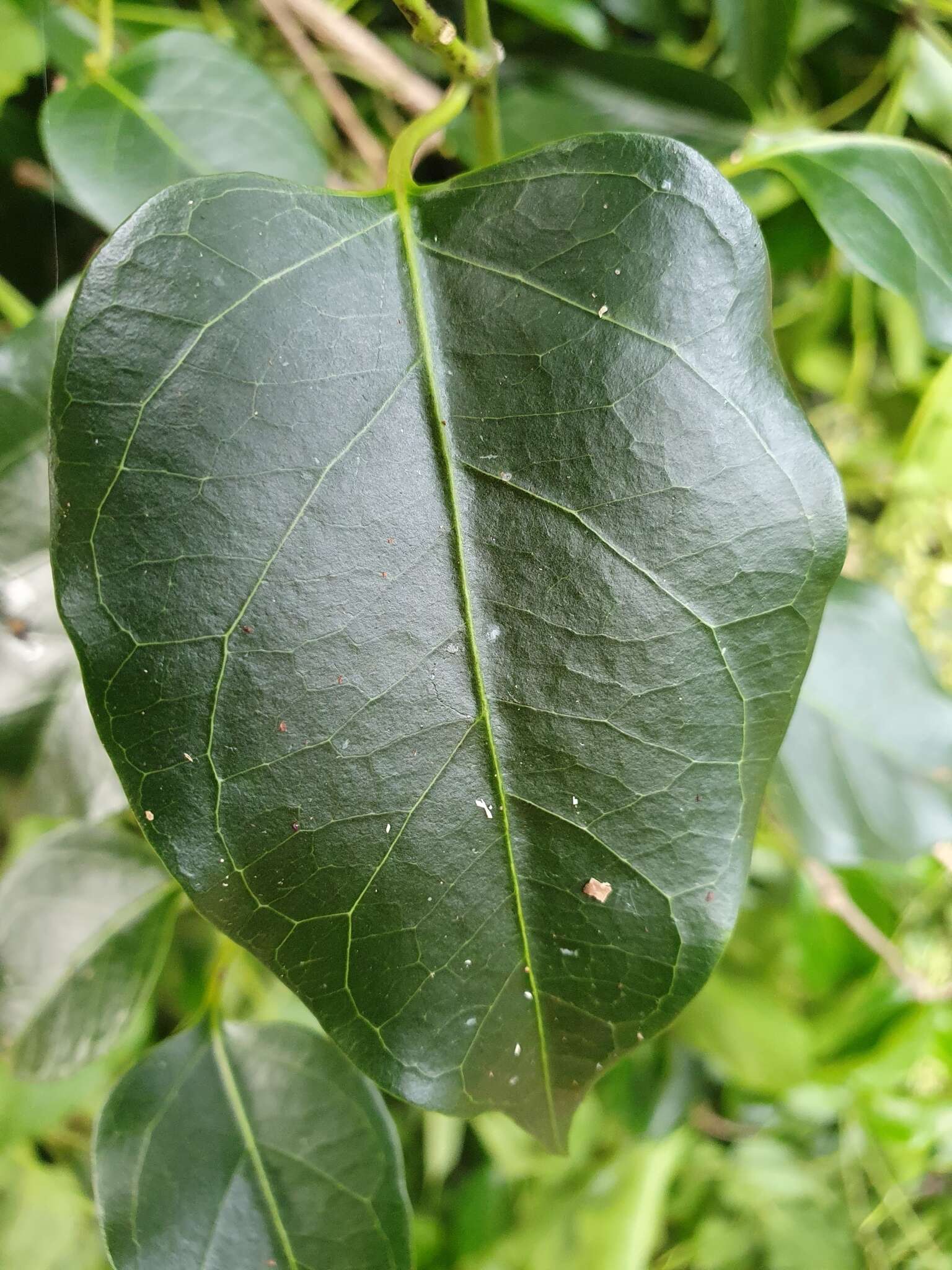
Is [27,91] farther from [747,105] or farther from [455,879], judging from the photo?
[455,879]

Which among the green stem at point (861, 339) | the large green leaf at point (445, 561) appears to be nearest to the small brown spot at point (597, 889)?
the large green leaf at point (445, 561)

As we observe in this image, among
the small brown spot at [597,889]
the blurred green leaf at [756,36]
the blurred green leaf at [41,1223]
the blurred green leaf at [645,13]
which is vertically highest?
the blurred green leaf at [645,13]

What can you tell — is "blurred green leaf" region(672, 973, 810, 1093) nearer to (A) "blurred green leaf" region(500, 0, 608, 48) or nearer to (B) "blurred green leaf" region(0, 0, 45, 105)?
(A) "blurred green leaf" region(500, 0, 608, 48)

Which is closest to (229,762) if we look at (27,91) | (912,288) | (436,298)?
(436,298)

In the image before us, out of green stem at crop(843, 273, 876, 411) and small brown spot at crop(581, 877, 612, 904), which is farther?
green stem at crop(843, 273, 876, 411)

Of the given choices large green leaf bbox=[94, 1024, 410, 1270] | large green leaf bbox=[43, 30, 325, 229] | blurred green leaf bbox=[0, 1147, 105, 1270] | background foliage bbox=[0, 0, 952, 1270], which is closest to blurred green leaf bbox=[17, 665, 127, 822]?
background foliage bbox=[0, 0, 952, 1270]

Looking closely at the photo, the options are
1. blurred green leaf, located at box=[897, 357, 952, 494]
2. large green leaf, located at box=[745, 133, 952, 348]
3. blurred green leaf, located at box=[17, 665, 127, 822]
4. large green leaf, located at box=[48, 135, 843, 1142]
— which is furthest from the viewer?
blurred green leaf, located at box=[897, 357, 952, 494]

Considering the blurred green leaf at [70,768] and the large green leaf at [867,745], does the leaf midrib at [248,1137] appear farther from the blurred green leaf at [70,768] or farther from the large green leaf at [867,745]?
the large green leaf at [867,745]
